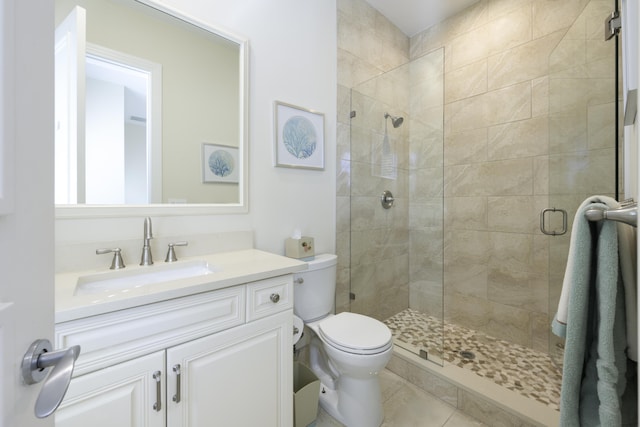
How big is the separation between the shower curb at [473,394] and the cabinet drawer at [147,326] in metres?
1.33

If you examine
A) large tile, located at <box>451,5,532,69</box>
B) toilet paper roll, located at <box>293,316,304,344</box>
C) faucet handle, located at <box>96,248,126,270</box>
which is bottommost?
toilet paper roll, located at <box>293,316,304,344</box>

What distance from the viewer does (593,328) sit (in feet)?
2.00

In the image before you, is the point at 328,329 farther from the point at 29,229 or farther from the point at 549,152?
the point at 549,152

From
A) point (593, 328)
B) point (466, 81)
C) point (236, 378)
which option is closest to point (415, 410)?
point (236, 378)

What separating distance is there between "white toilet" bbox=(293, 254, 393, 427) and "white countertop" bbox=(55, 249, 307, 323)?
1.30ft

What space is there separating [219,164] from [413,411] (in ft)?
5.85

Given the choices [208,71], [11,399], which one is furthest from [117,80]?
[11,399]

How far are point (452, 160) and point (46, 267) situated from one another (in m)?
2.61

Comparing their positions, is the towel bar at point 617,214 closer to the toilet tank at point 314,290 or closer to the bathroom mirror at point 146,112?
the toilet tank at point 314,290

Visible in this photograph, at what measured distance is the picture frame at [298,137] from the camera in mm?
1705

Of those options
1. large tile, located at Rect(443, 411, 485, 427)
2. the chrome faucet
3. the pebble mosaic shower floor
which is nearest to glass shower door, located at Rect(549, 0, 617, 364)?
the pebble mosaic shower floor

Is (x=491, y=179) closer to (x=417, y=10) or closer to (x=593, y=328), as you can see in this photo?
(x=417, y=10)

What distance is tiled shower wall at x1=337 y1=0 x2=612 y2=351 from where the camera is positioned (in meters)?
1.91

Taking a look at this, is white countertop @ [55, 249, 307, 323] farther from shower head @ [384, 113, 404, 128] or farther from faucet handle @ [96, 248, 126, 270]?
shower head @ [384, 113, 404, 128]
